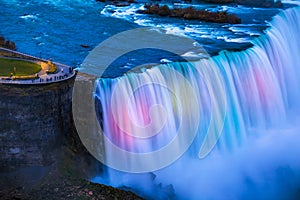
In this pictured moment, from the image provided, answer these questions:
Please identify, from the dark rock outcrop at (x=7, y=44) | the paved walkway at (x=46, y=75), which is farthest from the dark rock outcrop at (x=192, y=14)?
the paved walkway at (x=46, y=75)

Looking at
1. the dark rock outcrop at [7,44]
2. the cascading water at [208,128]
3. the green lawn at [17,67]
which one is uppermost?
the green lawn at [17,67]

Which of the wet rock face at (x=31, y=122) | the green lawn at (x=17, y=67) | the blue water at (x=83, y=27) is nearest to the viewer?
the wet rock face at (x=31, y=122)

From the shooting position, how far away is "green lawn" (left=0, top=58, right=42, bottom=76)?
835 inches

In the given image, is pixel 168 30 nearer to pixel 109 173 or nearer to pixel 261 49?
pixel 261 49

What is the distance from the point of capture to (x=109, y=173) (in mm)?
23188

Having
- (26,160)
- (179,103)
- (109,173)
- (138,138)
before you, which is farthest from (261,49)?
(26,160)

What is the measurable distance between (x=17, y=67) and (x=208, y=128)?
446 inches

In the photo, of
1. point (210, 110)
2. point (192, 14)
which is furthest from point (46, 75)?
point (192, 14)

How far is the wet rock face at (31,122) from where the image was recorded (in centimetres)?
1956

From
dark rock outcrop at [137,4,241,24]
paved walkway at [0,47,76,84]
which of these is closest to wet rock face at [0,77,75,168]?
paved walkway at [0,47,76,84]

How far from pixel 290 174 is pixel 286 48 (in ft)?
46.2

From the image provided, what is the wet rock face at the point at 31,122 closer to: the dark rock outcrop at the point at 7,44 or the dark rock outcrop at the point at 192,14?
the dark rock outcrop at the point at 7,44

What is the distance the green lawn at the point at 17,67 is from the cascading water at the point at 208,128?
3578 mm

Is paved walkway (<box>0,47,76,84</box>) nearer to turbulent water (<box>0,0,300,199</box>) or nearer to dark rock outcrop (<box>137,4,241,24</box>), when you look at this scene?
turbulent water (<box>0,0,300,199</box>)
